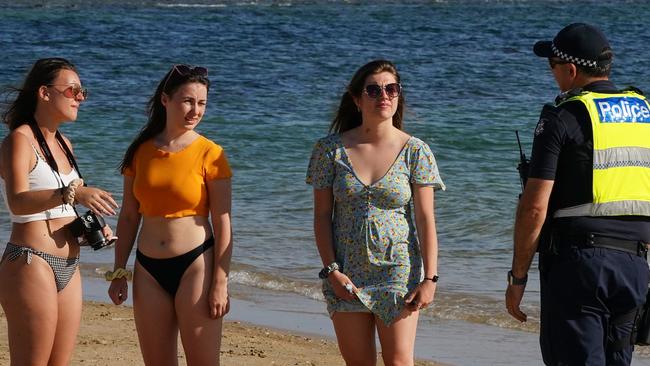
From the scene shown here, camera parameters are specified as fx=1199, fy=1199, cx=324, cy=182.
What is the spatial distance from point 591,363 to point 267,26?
3147cm

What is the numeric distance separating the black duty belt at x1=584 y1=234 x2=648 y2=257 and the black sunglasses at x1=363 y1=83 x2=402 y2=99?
1.00 m

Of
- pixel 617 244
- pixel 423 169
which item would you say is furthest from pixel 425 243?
pixel 617 244

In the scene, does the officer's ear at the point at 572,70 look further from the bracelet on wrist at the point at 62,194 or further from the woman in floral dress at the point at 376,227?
the bracelet on wrist at the point at 62,194

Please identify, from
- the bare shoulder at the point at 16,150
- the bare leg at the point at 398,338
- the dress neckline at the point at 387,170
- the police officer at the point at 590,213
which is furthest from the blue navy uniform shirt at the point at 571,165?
the bare shoulder at the point at 16,150

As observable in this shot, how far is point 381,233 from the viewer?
15.5 ft

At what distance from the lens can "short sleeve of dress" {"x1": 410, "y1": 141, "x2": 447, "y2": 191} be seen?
477 centimetres

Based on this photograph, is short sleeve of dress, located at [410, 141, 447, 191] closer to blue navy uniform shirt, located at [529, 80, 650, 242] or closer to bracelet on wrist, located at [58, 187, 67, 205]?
blue navy uniform shirt, located at [529, 80, 650, 242]

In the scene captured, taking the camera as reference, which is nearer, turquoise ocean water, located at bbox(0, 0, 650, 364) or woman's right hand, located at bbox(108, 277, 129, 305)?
woman's right hand, located at bbox(108, 277, 129, 305)

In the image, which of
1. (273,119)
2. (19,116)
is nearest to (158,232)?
(19,116)

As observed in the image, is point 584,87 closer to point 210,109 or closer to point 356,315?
point 356,315

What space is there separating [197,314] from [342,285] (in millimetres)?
578

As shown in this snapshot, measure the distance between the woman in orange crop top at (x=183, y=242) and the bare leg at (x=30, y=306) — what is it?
1.13 ft

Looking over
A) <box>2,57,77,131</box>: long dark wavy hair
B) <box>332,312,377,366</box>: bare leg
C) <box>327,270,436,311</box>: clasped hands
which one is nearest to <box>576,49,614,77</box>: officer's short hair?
<box>327,270,436,311</box>: clasped hands

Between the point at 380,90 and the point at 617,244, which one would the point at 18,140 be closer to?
the point at 380,90
